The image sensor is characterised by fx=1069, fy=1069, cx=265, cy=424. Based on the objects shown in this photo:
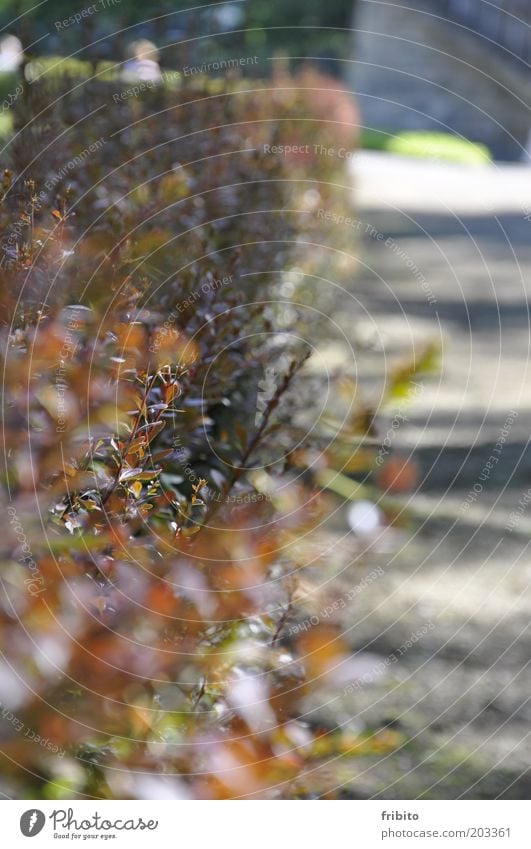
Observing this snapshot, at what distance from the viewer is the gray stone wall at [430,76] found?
80.5 feet

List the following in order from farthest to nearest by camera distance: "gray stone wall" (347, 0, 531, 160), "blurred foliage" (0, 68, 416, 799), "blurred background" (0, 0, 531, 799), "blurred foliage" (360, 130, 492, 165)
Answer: "gray stone wall" (347, 0, 531, 160) < "blurred foliage" (360, 130, 492, 165) < "blurred background" (0, 0, 531, 799) < "blurred foliage" (0, 68, 416, 799)

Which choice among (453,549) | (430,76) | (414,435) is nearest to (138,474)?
(453,549)

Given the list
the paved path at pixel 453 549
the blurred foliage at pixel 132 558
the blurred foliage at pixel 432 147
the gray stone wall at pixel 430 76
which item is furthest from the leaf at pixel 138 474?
the gray stone wall at pixel 430 76

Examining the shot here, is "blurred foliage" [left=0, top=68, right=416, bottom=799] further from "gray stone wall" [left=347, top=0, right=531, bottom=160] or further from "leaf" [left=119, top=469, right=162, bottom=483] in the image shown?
"gray stone wall" [left=347, top=0, right=531, bottom=160]

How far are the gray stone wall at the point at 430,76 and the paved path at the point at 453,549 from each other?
1661 cm

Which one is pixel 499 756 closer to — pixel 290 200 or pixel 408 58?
pixel 290 200

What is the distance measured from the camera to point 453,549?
4.02 meters

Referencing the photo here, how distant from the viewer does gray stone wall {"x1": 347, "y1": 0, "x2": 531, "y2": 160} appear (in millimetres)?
24531

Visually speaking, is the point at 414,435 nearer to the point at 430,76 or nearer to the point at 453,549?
the point at 453,549

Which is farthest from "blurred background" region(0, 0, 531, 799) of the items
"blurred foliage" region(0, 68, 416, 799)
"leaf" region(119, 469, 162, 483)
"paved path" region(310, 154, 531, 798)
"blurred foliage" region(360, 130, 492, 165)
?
"blurred foliage" region(360, 130, 492, 165)

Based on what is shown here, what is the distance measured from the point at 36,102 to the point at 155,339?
1276mm

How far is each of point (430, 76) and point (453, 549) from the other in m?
25.3

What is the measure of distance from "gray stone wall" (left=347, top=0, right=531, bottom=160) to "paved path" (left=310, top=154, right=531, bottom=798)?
54.5ft
